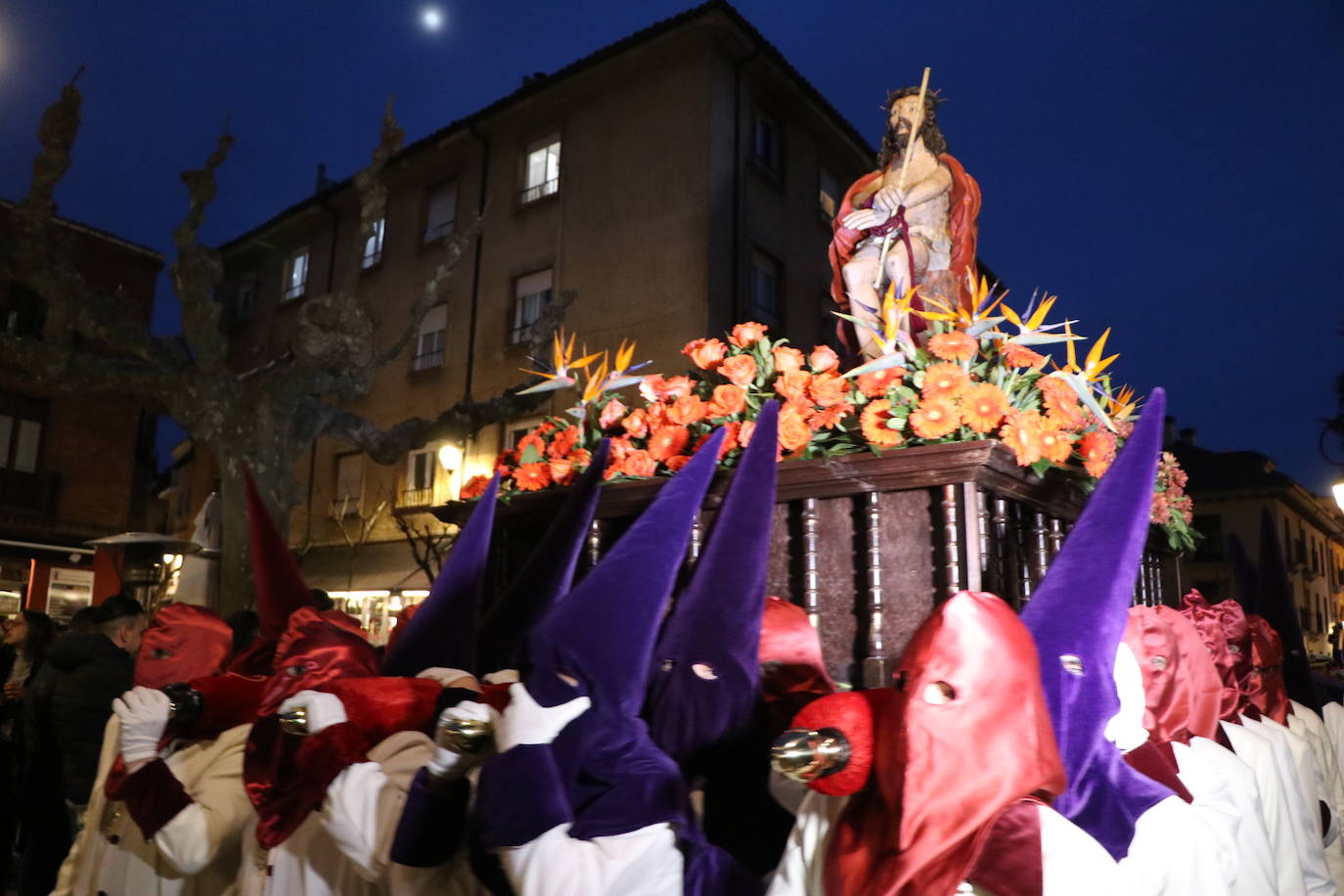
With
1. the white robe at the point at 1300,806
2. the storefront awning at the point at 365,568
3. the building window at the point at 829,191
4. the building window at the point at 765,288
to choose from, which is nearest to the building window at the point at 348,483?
the storefront awning at the point at 365,568

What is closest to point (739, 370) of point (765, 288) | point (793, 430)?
point (793, 430)

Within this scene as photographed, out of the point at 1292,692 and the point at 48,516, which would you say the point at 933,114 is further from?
the point at 48,516

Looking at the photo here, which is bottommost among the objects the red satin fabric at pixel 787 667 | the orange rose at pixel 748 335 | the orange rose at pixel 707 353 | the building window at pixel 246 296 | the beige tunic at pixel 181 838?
the beige tunic at pixel 181 838

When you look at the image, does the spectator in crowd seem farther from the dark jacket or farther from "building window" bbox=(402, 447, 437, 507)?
"building window" bbox=(402, 447, 437, 507)

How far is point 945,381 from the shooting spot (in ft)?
11.5

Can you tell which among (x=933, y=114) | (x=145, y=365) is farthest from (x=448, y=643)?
(x=145, y=365)

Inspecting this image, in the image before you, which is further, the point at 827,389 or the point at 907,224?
the point at 907,224

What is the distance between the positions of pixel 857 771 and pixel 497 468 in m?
2.90

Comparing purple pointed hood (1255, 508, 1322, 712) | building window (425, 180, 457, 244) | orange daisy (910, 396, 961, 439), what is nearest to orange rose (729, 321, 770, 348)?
orange daisy (910, 396, 961, 439)

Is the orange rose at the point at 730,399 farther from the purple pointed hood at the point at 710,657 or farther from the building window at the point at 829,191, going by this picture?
the building window at the point at 829,191

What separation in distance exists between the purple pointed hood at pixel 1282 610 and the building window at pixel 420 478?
15.1 meters

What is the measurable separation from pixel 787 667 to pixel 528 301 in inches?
618

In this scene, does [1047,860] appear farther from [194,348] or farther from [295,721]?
[194,348]

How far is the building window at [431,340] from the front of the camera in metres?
19.3
